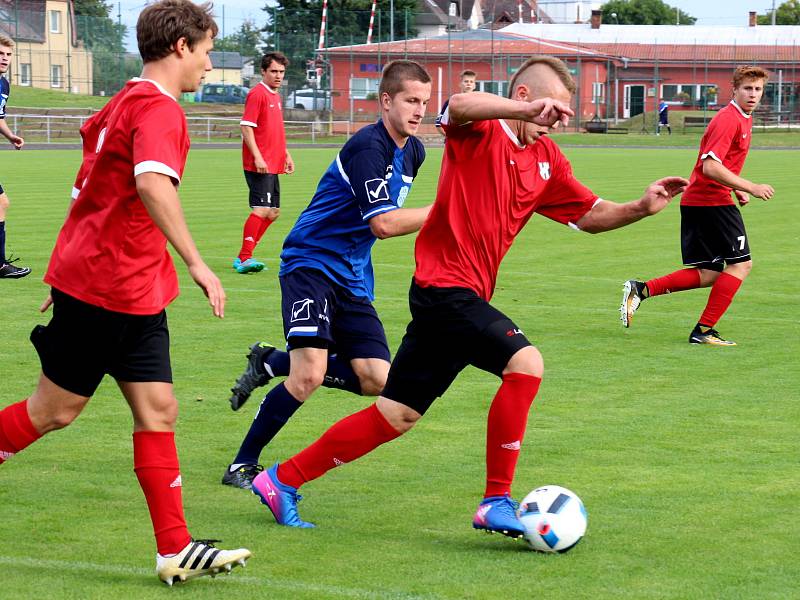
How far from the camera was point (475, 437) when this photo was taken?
6.84m

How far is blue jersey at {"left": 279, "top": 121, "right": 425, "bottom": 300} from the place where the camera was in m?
5.82

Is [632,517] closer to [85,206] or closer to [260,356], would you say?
[260,356]

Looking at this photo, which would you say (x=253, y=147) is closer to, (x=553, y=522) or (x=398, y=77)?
(x=398, y=77)

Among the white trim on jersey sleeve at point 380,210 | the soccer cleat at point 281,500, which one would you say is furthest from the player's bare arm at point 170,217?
the white trim on jersey sleeve at point 380,210

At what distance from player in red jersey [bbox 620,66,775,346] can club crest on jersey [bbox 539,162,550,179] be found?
15.6 ft

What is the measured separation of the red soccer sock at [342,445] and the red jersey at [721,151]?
5.56 m

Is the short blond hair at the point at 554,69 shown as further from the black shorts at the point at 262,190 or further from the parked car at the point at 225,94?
the parked car at the point at 225,94

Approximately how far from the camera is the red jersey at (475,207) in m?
5.18

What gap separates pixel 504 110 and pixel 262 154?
991 centimetres

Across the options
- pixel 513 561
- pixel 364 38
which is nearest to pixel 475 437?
pixel 513 561

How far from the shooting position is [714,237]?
1035 centimetres

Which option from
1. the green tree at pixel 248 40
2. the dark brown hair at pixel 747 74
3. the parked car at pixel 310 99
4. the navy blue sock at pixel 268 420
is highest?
the green tree at pixel 248 40

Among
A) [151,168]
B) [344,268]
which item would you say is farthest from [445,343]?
[151,168]

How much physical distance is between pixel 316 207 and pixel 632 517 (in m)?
2.06
